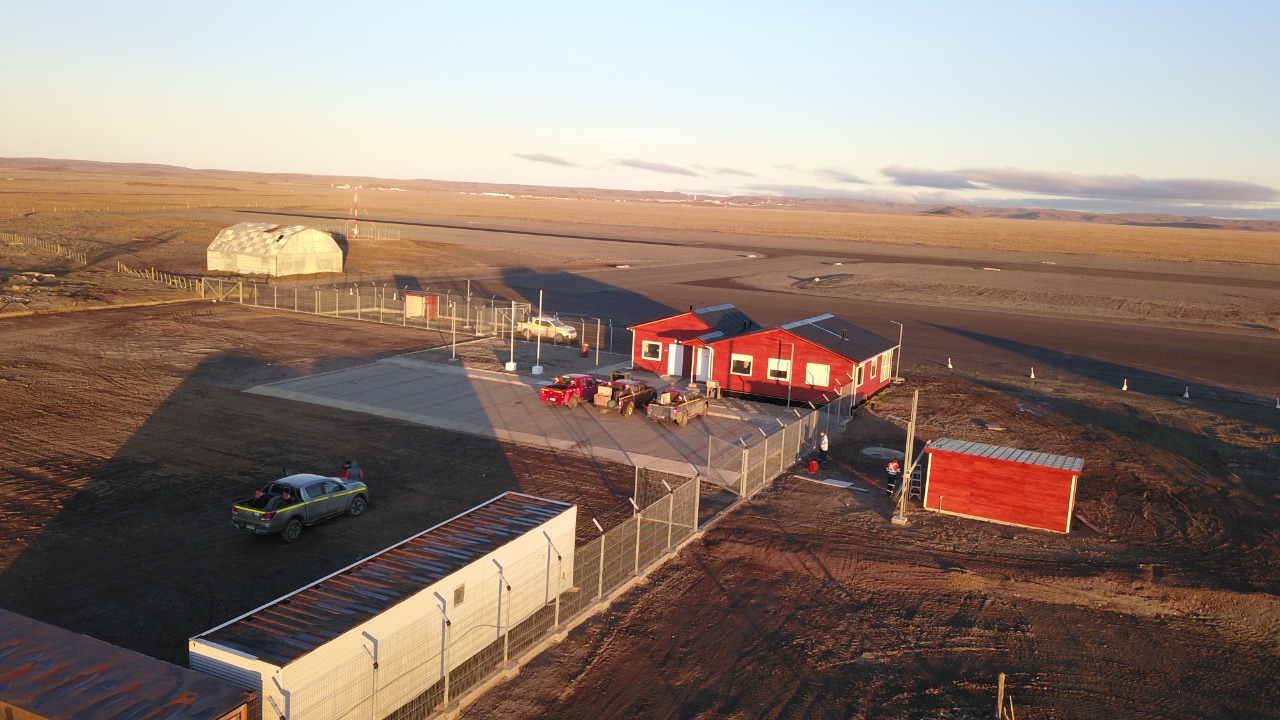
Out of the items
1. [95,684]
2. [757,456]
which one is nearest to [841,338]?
[757,456]

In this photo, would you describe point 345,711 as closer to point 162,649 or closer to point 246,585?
point 162,649

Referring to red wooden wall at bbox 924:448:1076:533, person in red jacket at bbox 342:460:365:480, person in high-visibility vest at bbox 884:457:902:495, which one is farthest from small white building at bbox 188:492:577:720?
red wooden wall at bbox 924:448:1076:533

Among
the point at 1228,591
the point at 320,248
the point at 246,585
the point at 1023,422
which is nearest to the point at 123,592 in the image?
the point at 246,585

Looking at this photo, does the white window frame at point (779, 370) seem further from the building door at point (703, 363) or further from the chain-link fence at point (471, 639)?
the chain-link fence at point (471, 639)

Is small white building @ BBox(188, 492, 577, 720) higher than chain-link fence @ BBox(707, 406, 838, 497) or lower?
higher

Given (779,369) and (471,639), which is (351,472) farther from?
(779,369)

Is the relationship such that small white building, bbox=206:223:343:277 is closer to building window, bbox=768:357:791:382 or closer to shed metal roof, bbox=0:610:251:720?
building window, bbox=768:357:791:382

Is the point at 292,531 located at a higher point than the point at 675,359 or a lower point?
lower

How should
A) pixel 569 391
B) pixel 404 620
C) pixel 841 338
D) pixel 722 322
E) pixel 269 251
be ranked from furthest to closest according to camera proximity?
pixel 269 251, pixel 722 322, pixel 841 338, pixel 569 391, pixel 404 620
